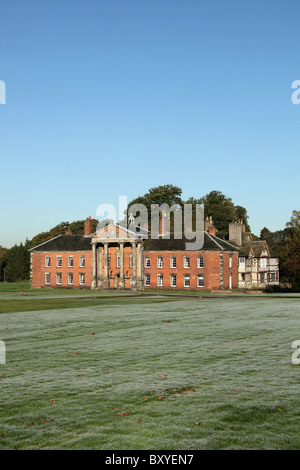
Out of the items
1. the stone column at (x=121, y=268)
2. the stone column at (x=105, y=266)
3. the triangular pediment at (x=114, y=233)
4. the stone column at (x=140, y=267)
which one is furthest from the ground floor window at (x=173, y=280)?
the stone column at (x=105, y=266)

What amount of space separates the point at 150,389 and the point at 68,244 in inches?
3124

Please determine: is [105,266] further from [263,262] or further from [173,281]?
[263,262]

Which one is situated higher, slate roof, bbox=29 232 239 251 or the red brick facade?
slate roof, bbox=29 232 239 251

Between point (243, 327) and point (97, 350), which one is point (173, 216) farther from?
point (97, 350)

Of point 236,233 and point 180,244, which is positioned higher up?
point 236,233

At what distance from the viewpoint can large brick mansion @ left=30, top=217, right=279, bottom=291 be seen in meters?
79.2

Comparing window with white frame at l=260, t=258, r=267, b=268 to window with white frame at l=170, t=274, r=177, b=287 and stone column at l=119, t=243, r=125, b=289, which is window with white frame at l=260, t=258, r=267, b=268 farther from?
stone column at l=119, t=243, r=125, b=289

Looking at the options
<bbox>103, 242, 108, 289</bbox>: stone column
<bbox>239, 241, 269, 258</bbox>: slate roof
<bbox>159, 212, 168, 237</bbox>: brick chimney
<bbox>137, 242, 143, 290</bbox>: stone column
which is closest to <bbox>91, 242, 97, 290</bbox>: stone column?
<bbox>103, 242, 108, 289</bbox>: stone column

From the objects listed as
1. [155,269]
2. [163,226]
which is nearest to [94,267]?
[155,269]

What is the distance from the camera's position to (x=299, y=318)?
28.7 meters

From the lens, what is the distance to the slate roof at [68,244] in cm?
8825

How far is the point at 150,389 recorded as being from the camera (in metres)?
11.9
